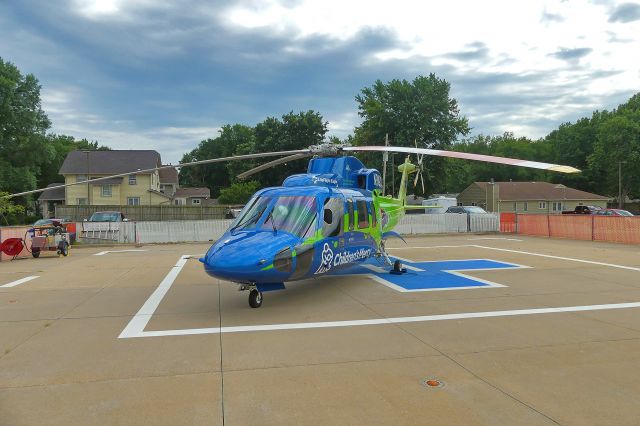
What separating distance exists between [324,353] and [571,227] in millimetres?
22244

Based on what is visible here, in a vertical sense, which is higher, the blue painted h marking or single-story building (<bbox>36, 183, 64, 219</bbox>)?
single-story building (<bbox>36, 183, 64, 219</bbox>)

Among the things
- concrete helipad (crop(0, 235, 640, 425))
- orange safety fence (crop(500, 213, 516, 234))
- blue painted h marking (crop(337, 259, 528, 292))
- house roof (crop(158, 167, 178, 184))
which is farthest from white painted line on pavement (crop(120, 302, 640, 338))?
house roof (crop(158, 167, 178, 184))

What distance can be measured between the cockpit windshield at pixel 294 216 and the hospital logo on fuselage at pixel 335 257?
635mm

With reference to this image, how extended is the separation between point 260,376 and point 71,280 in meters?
8.86

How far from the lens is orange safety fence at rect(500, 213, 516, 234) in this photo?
28297 mm

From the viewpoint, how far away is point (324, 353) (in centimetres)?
553

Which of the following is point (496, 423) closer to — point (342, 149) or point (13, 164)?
point (342, 149)

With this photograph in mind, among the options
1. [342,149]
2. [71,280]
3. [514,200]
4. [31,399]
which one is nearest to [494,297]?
[342,149]

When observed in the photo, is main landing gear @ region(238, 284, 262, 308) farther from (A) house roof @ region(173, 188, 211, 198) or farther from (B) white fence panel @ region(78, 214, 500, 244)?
(A) house roof @ region(173, 188, 211, 198)

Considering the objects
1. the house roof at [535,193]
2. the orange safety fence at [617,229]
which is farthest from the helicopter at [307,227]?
the house roof at [535,193]

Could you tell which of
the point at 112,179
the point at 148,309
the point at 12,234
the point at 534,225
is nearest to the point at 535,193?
the point at 534,225

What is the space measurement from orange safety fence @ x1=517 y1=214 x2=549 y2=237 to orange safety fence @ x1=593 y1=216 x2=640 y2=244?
3.18 meters

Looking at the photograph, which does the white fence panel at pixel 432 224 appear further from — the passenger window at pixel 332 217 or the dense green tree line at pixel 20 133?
the dense green tree line at pixel 20 133

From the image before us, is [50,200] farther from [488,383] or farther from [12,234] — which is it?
[488,383]
